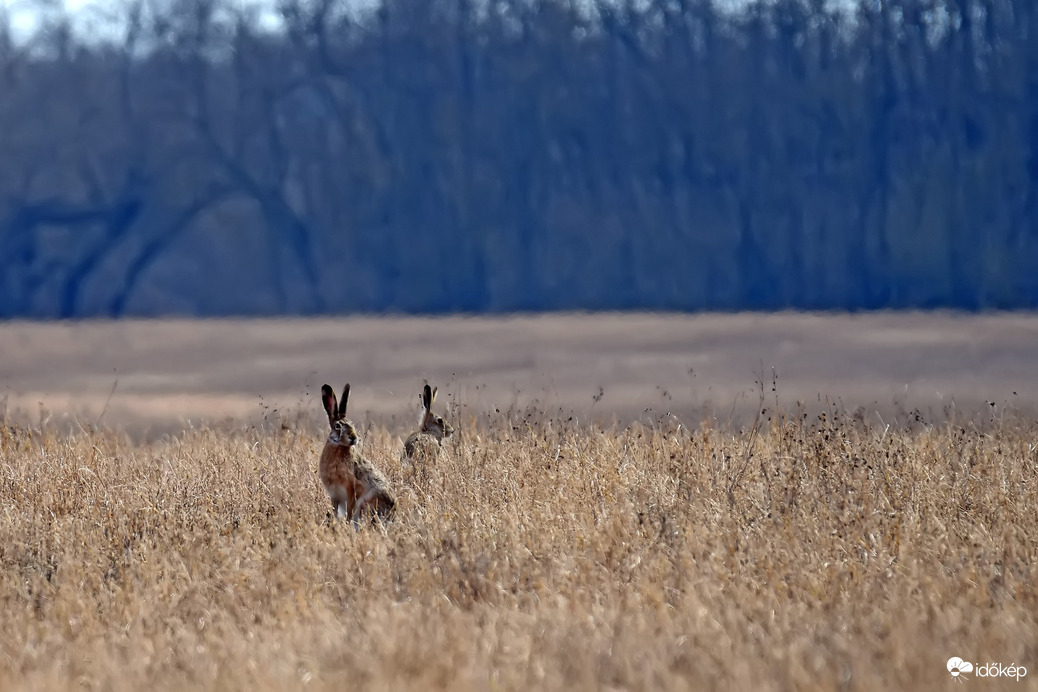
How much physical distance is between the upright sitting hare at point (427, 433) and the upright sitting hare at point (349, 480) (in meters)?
1.35

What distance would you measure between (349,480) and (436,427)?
7.50 feet

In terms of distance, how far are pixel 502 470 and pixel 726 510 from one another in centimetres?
164

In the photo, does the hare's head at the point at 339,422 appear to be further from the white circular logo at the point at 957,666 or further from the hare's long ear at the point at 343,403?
the white circular logo at the point at 957,666

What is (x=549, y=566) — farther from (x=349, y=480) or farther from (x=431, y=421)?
(x=431, y=421)

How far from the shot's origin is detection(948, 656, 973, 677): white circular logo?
14.0 feet

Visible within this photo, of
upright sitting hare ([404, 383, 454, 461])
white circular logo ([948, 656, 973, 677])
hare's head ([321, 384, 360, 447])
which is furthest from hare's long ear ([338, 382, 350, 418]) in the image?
white circular logo ([948, 656, 973, 677])

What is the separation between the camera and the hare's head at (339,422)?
706 cm

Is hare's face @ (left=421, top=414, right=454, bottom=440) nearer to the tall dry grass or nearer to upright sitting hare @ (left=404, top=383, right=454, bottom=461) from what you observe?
upright sitting hare @ (left=404, top=383, right=454, bottom=461)

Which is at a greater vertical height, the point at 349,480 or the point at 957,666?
the point at 349,480

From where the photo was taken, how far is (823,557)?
19.4 feet

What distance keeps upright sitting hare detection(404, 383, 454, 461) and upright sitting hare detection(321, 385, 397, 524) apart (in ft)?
4.44

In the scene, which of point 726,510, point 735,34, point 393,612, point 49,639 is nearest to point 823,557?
point 726,510

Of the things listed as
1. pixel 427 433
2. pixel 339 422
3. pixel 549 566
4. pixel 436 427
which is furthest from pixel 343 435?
pixel 436 427

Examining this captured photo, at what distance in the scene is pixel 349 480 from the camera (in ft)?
23.1
